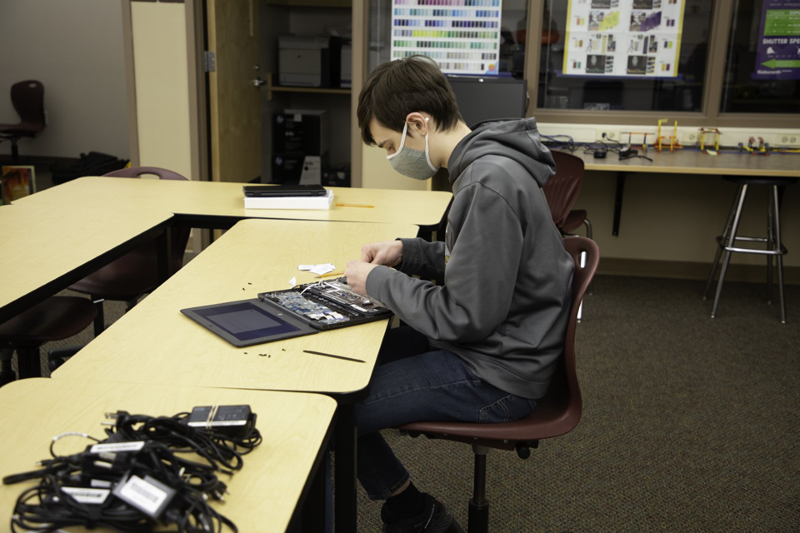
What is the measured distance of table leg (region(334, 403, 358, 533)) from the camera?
125cm

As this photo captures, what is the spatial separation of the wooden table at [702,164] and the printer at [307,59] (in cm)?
270

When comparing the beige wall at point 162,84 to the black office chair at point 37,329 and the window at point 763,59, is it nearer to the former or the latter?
the black office chair at point 37,329

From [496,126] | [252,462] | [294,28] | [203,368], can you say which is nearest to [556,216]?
[496,126]

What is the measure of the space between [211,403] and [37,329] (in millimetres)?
1152

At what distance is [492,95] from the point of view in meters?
3.94

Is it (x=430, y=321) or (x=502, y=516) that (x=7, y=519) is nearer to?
(x=430, y=321)

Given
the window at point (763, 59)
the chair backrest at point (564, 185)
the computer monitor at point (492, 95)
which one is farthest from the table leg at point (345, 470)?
the window at point (763, 59)

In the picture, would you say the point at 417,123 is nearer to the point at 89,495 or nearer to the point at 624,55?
the point at 89,495

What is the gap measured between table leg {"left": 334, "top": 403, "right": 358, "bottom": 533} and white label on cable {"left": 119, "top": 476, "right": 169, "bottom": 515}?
463 mm

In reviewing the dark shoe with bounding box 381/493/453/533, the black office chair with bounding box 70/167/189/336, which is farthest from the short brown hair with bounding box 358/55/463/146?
the black office chair with bounding box 70/167/189/336

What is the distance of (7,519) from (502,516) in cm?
146

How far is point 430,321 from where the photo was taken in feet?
4.59

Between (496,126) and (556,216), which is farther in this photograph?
(556,216)

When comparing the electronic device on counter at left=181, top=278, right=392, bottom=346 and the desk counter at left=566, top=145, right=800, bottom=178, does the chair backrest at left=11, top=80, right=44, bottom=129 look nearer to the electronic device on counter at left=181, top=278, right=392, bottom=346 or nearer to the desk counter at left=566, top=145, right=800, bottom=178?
the desk counter at left=566, top=145, right=800, bottom=178
